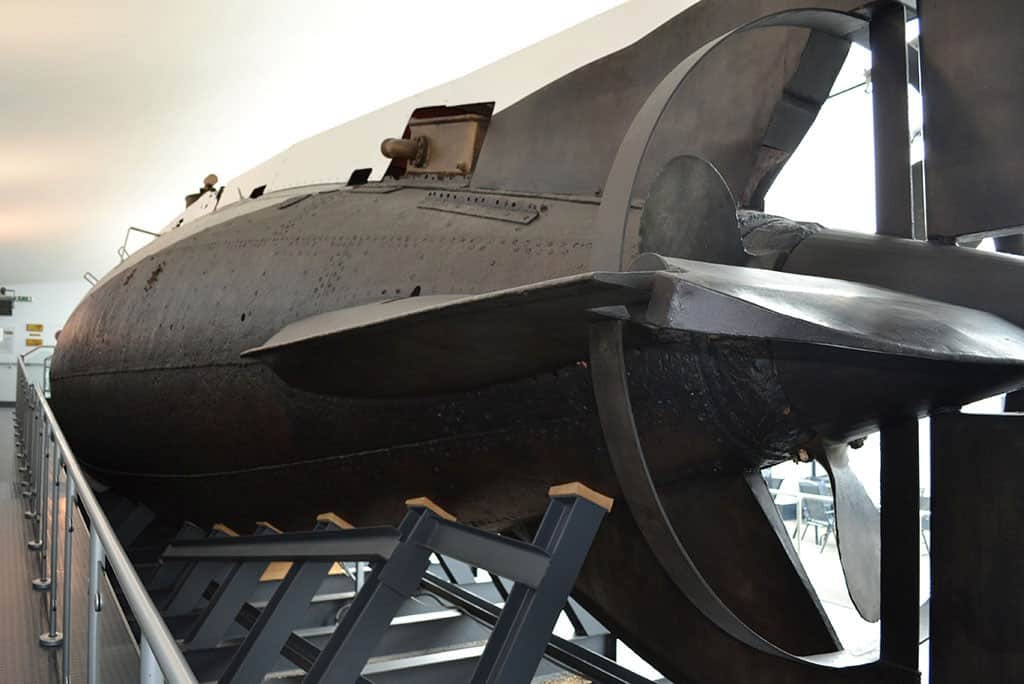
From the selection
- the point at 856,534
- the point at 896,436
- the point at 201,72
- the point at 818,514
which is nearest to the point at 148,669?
the point at 896,436

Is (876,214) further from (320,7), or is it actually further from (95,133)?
(95,133)

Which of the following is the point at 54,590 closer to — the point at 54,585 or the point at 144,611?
the point at 54,585

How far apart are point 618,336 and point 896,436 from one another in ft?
3.17

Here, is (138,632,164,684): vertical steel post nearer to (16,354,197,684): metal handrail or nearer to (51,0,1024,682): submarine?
(16,354,197,684): metal handrail

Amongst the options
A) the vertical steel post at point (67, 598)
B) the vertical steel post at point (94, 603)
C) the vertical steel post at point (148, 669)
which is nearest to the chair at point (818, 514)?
the vertical steel post at point (67, 598)

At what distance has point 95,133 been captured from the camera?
34.9ft

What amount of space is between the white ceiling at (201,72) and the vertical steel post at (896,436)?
512 centimetres

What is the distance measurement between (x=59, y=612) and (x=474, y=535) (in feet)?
5.36

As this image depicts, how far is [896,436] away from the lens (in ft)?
8.69

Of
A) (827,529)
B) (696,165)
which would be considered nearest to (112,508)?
(696,165)

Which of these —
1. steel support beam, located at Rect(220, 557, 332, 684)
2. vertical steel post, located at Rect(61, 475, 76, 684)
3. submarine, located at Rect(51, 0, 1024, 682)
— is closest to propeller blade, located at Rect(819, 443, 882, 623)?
submarine, located at Rect(51, 0, 1024, 682)

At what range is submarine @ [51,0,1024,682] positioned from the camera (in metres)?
2.23

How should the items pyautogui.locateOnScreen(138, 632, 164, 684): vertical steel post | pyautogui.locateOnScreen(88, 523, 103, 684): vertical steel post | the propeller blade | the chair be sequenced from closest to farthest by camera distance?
pyautogui.locateOnScreen(138, 632, 164, 684): vertical steel post < pyautogui.locateOnScreen(88, 523, 103, 684): vertical steel post < the propeller blade < the chair

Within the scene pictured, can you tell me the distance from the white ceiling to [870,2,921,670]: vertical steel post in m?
5.12
